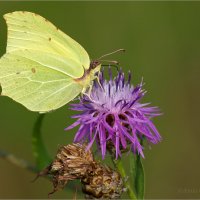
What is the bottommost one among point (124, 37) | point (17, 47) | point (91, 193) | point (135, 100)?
point (91, 193)

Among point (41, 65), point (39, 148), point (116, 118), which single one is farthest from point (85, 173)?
point (41, 65)

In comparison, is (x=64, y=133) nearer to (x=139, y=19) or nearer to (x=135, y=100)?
(x=139, y=19)

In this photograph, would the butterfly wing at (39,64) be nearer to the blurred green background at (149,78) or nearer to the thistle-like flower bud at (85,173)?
the thistle-like flower bud at (85,173)

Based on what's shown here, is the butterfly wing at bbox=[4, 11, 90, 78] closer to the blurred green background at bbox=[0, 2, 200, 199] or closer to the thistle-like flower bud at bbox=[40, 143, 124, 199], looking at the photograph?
the thistle-like flower bud at bbox=[40, 143, 124, 199]

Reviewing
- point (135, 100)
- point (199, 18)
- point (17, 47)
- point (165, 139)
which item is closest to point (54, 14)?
point (199, 18)

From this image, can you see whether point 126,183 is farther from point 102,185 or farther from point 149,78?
point 149,78
